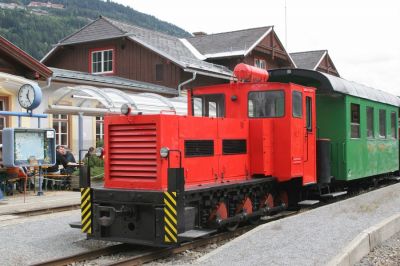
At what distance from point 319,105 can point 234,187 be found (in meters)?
4.70

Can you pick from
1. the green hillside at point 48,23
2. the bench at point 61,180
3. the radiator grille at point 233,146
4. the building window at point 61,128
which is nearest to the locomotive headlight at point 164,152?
the radiator grille at point 233,146

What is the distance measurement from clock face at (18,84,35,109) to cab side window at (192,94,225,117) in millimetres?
5489

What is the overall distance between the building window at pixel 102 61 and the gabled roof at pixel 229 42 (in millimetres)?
5967

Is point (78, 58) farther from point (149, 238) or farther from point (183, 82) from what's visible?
point (149, 238)

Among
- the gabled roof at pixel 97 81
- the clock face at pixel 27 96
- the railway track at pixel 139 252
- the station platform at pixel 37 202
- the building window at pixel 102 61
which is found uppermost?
the building window at pixel 102 61

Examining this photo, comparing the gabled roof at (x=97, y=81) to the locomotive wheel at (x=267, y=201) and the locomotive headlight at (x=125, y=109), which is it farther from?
the locomotive headlight at (x=125, y=109)

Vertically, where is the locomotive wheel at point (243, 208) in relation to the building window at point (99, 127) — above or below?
below

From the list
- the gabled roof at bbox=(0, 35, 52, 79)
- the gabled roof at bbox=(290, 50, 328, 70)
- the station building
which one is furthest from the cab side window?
the gabled roof at bbox=(290, 50, 328, 70)

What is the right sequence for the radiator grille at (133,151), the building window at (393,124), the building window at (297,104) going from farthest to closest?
the building window at (393,124)
the building window at (297,104)
the radiator grille at (133,151)

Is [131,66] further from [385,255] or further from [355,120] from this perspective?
[385,255]

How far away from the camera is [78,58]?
3123 centimetres

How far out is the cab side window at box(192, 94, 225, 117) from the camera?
10.1 metres

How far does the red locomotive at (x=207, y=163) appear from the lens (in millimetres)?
7477

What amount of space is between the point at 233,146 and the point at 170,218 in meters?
2.41
